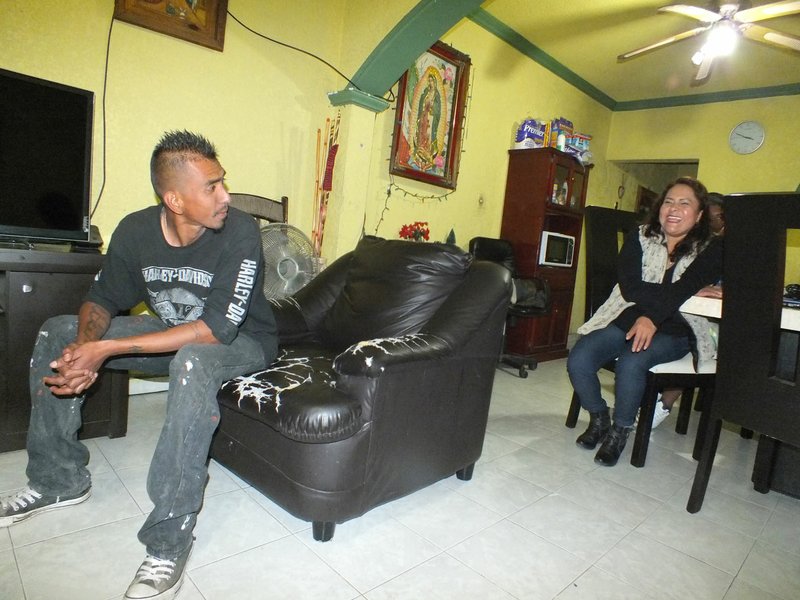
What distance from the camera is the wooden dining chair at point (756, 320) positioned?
138 cm

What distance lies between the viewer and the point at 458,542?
1.45m

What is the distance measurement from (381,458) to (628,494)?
3.69 ft

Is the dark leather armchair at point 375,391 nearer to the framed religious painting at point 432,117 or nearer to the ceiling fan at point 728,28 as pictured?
the framed religious painting at point 432,117

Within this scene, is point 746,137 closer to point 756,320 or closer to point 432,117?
point 432,117

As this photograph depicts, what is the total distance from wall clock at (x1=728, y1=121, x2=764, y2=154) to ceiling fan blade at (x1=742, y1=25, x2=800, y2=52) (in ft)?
6.24

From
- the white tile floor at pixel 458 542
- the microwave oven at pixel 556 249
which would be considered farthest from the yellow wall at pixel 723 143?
the white tile floor at pixel 458 542

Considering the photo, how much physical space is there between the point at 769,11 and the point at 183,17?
10.2ft

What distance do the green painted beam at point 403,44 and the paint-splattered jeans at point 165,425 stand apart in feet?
6.60

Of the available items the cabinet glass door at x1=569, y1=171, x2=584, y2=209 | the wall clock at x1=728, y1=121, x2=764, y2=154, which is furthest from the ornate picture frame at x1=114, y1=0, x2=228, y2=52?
the wall clock at x1=728, y1=121, x2=764, y2=154

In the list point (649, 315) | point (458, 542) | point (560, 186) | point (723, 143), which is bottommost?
point (458, 542)

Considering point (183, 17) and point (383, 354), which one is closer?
point (383, 354)

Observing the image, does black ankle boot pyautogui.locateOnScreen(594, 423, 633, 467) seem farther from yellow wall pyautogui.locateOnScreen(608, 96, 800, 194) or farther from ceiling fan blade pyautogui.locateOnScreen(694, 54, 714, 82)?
yellow wall pyautogui.locateOnScreen(608, 96, 800, 194)

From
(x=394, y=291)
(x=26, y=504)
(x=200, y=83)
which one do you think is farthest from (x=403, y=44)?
(x=26, y=504)

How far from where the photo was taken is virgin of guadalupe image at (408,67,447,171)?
131 inches
